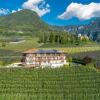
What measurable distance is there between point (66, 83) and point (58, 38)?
6446cm

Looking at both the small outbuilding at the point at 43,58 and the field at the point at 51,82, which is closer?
the field at the point at 51,82

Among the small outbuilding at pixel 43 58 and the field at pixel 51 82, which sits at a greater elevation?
the small outbuilding at pixel 43 58

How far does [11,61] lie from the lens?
68.1m

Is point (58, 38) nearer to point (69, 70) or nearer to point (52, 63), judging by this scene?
point (52, 63)

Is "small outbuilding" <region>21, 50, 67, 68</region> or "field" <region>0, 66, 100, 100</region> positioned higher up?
"small outbuilding" <region>21, 50, 67, 68</region>

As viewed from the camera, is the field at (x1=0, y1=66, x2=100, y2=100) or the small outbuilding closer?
the field at (x1=0, y1=66, x2=100, y2=100)

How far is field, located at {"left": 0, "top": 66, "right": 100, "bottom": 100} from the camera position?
137 feet

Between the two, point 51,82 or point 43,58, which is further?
point 43,58

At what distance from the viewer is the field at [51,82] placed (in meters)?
41.6

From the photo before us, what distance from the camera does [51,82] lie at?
4662 centimetres

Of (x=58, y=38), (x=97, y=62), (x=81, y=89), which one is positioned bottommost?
(x=81, y=89)

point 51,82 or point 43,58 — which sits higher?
point 43,58

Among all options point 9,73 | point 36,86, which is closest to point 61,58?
point 9,73

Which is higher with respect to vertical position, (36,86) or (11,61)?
(11,61)
